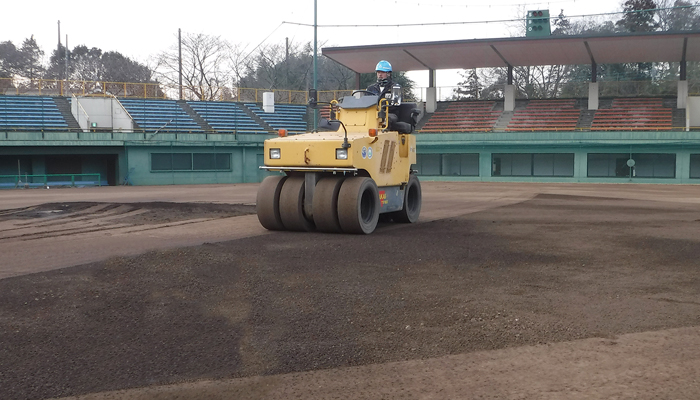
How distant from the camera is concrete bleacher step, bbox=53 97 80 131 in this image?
37500 mm

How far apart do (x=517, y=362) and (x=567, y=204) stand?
1573 cm

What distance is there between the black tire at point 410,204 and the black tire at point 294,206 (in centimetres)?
271

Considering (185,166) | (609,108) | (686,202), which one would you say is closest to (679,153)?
(609,108)

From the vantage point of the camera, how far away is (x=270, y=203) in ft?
40.5

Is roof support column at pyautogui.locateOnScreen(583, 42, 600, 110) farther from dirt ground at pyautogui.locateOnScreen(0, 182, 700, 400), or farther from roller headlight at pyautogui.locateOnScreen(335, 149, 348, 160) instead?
roller headlight at pyautogui.locateOnScreen(335, 149, 348, 160)

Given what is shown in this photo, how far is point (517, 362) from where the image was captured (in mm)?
4992

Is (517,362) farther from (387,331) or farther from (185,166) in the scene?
(185,166)

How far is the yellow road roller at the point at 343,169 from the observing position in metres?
11.7

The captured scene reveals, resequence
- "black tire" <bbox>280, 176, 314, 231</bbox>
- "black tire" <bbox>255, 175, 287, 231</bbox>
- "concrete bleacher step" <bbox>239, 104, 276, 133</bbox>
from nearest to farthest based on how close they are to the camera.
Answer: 1. "black tire" <bbox>280, 176, 314, 231</bbox>
2. "black tire" <bbox>255, 175, 287, 231</bbox>
3. "concrete bleacher step" <bbox>239, 104, 276, 133</bbox>

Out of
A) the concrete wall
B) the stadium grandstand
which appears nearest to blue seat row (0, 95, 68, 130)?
the stadium grandstand

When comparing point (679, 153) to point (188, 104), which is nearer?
point (679, 153)

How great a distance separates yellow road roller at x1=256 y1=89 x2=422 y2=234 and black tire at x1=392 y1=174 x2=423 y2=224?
50 centimetres

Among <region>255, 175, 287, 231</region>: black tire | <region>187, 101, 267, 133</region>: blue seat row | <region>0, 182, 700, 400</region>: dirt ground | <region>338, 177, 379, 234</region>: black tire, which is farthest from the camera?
<region>187, 101, 267, 133</region>: blue seat row

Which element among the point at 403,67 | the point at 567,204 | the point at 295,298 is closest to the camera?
the point at 295,298
